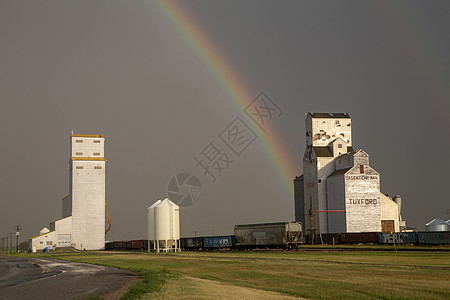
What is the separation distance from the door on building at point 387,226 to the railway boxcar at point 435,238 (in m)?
28.1

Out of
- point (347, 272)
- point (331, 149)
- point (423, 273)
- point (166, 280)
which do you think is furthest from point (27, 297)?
point (331, 149)

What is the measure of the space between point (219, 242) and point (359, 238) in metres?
22.5

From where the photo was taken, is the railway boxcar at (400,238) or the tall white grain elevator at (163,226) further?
the tall white grain elevator at (163,226)

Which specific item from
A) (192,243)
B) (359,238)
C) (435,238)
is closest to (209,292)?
(435,238)

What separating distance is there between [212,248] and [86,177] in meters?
43.4

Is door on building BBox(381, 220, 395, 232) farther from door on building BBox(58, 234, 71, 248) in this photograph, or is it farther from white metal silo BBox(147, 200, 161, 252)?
door on building BBox(58, 234, 71, 248)

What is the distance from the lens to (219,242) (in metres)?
86.4

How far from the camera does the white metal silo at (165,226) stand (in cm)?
8619

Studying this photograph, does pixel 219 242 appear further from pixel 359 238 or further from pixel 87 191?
pixel 87 191

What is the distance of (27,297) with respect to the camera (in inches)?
784

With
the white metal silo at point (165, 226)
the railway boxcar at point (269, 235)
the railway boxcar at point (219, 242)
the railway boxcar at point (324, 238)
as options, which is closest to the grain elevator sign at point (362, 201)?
the railway boxcar at point (324, 238)

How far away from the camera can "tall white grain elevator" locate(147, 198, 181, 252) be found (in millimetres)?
86250

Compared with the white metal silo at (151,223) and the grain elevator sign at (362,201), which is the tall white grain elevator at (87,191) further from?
the grain elevator sign at (362,201)

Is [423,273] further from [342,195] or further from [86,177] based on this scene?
[86,177]
